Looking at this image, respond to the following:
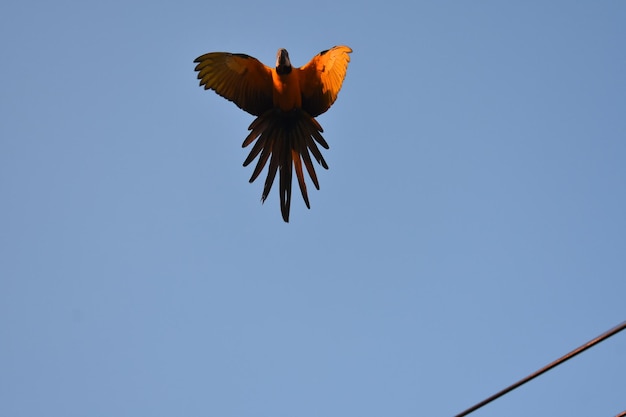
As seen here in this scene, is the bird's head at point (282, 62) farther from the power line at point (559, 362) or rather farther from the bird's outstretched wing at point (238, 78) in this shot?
the power line at point (559, 362)

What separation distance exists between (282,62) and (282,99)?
1.63ft

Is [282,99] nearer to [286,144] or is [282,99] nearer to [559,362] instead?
[286,144]

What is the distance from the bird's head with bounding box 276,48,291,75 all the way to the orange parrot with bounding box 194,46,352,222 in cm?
2

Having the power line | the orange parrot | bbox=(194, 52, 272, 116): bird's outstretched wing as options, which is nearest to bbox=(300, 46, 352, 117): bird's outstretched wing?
the orange parrot

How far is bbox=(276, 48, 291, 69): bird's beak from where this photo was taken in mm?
8711

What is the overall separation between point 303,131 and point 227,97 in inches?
38.9

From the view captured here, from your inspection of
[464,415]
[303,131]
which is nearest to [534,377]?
[464,415]

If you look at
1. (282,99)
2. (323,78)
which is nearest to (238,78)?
(282,99)

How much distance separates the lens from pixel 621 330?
3.43 meters

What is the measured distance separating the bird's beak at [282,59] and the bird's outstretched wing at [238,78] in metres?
0.31

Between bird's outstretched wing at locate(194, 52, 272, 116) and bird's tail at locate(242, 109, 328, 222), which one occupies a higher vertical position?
bird's outstretched wing at locate(194, 52, 272, 116)

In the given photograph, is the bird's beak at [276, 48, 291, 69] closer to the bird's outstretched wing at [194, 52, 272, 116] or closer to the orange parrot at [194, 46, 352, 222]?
the orange parrot at [194, 46, 352, 222]

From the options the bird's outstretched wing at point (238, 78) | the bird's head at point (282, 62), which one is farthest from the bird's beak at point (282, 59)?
the bird's outstretched wing at point (238, 78)

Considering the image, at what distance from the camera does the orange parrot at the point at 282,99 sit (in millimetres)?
8953
